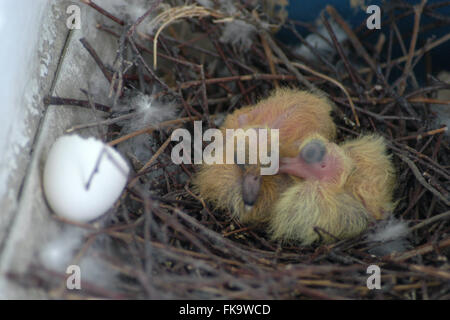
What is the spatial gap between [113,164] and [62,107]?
24 cm

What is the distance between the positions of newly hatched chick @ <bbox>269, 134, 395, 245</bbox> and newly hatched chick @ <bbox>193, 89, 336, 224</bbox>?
0.06m

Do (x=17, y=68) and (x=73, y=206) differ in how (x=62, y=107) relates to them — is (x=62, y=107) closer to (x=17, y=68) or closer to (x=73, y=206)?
(x=17, y=68)

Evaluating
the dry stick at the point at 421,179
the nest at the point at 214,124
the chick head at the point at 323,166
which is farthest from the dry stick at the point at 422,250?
→ the chick head at the point at 323,166

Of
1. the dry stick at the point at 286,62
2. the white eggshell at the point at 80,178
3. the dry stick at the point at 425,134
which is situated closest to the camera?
the white eggshell at the point at 80,178

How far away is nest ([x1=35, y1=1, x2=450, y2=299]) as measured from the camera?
37.4 inches

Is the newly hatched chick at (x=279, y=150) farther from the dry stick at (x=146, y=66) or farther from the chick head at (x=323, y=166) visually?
the dry stick at (x=146, y=66)

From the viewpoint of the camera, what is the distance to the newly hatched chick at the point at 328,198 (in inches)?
46.7

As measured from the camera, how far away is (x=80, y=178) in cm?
95

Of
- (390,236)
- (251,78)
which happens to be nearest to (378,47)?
(251,78)

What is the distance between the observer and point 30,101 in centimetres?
100

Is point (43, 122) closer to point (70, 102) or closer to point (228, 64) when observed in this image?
point (70, 102)

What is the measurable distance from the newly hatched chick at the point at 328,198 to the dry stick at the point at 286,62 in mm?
240

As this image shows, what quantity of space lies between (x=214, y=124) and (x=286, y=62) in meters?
0.30
